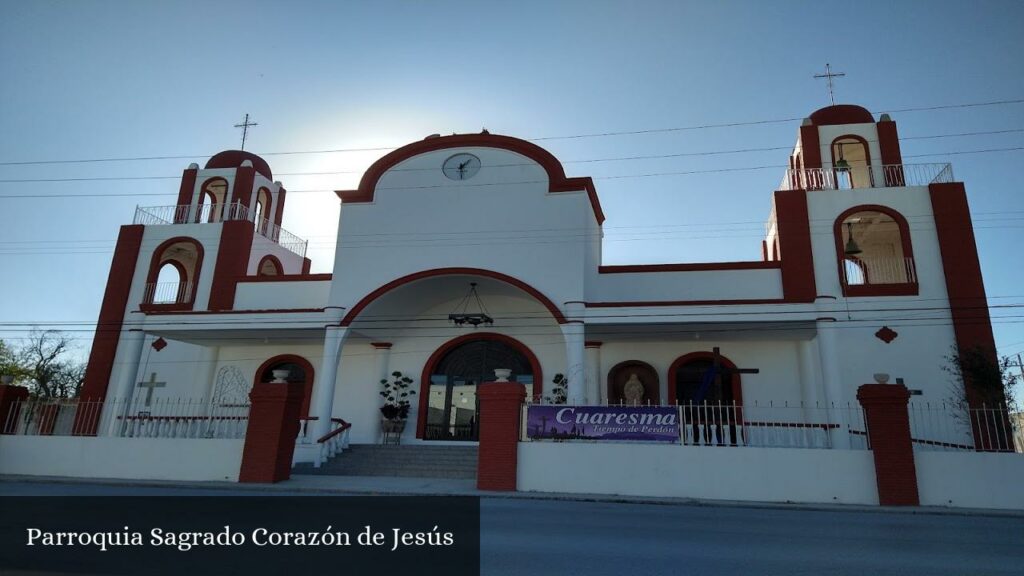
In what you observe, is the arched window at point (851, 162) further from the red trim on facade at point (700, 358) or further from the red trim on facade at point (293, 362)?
the red trim on facade at point (293, 362)

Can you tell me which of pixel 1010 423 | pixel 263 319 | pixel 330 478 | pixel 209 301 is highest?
pixel 209 301

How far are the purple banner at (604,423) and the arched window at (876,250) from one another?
22.6 ft

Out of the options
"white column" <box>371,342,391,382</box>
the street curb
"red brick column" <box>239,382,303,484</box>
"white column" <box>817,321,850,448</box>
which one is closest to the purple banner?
the street curb

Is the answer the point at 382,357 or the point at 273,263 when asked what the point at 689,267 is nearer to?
the point at 382,357

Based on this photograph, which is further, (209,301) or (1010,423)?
(209,301)

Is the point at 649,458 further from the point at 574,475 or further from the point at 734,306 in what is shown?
the point at 734,306

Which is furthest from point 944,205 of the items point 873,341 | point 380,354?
point 380,354

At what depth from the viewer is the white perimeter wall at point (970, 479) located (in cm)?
953

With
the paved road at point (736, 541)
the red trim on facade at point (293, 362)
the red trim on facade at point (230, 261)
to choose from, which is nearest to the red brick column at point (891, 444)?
the paved road at point (736, 541)

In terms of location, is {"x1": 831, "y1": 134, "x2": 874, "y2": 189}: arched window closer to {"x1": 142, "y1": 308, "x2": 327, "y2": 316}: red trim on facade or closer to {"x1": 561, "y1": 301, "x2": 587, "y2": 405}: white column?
{"x1": 561, "y1": 301, "x2": 587, "y2": 405}: white column

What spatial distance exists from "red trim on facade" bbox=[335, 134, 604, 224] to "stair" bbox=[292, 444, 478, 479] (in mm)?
6583

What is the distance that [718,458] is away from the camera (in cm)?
1044

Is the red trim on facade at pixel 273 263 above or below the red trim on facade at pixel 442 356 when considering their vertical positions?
above

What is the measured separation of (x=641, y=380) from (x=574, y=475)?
561cm
